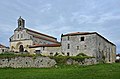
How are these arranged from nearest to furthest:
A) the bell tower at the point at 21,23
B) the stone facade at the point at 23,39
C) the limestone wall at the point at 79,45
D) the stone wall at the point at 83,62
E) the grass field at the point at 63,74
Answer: the grass field at the point at 63,74, the stone wall at the point at 83,62, the limestone wall at the point at 79,45, the stone facade at the point at 23,39, the bell tower at the point at 21,23

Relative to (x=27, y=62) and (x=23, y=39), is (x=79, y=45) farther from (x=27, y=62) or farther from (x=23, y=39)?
(x=23, y=39)

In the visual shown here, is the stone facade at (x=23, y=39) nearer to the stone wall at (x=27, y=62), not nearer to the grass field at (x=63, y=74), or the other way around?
the stone wall at (x=27, y=62)

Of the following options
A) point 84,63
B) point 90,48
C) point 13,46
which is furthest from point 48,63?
point 13,46

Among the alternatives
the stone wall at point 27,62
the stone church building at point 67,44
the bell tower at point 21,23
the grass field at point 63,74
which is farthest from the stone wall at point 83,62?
the bell tower at point 21,23

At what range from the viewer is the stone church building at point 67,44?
204 ft

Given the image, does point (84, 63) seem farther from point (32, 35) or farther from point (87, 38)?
point (32, 35)

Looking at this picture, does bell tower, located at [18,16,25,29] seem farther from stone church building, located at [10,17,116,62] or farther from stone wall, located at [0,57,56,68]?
stone wall, located at [0,57,56,68]

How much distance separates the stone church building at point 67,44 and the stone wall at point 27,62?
63.2ft

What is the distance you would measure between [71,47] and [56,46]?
5376mm

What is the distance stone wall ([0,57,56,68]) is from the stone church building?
63.2 feet

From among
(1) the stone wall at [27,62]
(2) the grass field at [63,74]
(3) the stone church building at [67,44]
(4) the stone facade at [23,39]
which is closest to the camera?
(2) the grass field at [63,74]

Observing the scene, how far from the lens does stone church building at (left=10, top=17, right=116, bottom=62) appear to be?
62.2 meters

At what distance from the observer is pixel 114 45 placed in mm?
81938

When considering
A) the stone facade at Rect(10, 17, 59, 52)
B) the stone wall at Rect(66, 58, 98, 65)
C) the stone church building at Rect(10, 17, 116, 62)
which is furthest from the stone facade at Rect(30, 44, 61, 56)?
the stone wall at Rect(66, 58, 98, 65)
